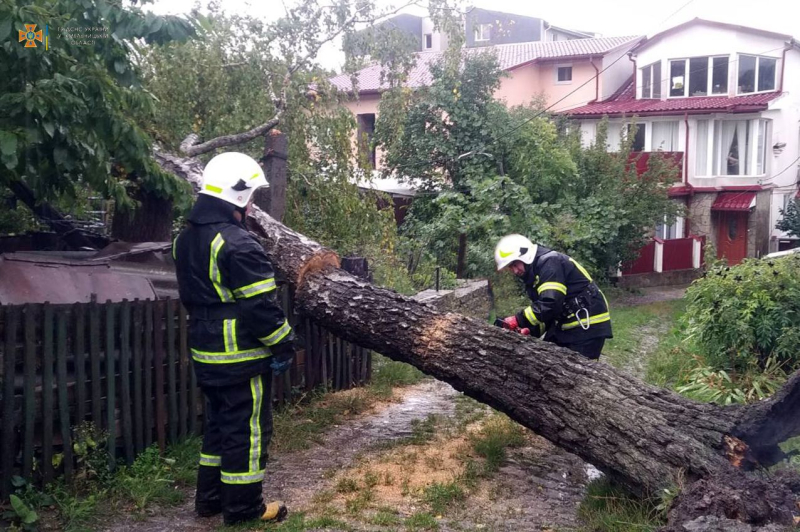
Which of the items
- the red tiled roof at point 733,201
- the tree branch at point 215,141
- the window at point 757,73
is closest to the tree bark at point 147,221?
the tree branch at point 215,141

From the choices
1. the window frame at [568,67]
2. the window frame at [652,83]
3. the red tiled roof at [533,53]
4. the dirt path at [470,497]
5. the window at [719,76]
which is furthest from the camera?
the window frame at [568,67]

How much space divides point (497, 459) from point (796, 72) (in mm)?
25620

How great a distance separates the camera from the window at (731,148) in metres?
25.5

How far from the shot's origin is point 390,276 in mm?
10734

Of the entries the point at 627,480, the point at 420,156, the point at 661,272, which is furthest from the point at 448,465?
the point at 661,272

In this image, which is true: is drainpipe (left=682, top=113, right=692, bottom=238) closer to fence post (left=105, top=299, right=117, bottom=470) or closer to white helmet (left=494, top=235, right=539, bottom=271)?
white helmet (left=494, top=235, right=539, bottom=271)

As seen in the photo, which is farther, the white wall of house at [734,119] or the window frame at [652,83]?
the window frame at [652,83]

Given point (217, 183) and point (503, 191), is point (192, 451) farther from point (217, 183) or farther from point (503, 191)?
point (503, 191)

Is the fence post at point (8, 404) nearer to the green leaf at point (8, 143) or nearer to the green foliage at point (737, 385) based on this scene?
the green leaf at point (8, 143)

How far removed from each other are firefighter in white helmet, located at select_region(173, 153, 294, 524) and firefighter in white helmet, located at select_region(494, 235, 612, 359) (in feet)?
7.17

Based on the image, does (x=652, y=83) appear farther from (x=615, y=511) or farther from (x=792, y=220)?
(x=615, y=511)

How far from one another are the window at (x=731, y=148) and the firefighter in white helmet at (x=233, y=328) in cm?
2425

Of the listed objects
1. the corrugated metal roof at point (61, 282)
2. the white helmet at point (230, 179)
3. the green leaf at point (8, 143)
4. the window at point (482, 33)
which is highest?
the window at point (482, 33)

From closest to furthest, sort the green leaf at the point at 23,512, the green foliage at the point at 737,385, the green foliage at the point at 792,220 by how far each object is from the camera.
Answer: the green leaf at the point at 23,512 < the green foliage at the point at 737,385 < the green foliage at the point at 792,220
